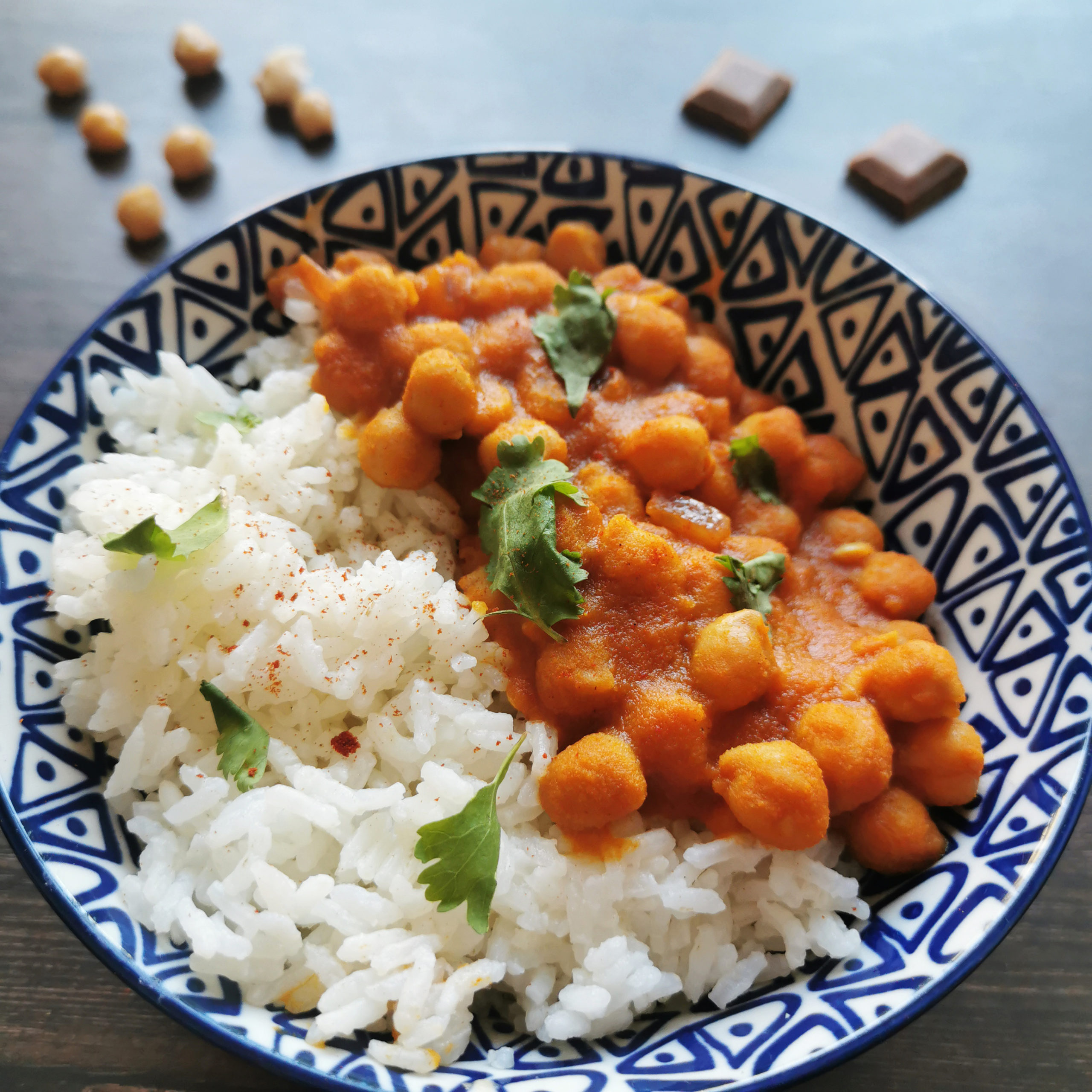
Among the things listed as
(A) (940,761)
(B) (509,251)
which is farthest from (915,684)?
(B) (509,251)

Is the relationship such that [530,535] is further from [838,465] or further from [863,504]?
[863,504]

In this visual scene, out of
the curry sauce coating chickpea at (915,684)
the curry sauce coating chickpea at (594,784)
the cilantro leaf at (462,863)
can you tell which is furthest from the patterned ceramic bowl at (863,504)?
the curry sauce coating chickpea at (594,784)

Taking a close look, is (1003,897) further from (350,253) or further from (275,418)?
(350,253)

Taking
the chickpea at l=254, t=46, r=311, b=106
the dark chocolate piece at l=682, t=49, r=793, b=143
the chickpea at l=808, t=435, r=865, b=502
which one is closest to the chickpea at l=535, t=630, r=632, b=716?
the chickpea at l=808, t=435, r=865, b=502

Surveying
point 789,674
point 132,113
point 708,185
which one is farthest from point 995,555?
point 132,113

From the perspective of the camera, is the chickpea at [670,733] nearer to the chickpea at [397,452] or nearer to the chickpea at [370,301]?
the chickpea at [397,452]

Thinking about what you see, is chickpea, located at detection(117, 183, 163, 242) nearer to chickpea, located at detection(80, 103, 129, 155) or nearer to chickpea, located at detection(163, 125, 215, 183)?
chickpea, located at detection(163, 125, 215, 183)
